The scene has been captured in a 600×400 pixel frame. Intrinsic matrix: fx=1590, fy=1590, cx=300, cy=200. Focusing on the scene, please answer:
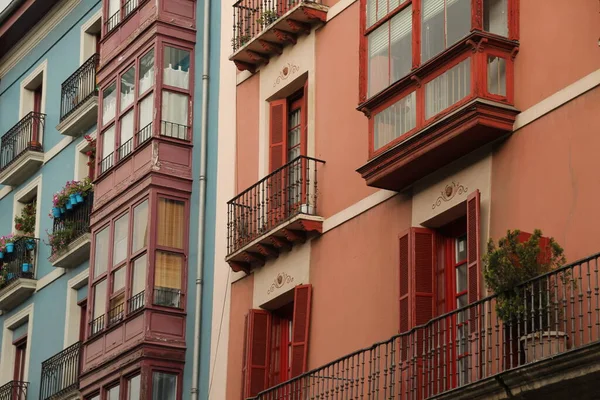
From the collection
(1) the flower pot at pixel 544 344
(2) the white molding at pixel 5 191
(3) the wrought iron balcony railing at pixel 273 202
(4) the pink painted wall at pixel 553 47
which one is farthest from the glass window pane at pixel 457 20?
(2) the white molding at pixel 5 191

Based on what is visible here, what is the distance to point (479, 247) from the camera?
20.2 metres

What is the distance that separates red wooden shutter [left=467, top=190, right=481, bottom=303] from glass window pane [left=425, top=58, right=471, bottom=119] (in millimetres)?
1246

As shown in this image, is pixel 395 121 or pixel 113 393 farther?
pixel 113 393

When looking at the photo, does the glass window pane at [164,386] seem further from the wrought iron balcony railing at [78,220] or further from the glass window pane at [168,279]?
the wrought iron balcony railing at [78,220]

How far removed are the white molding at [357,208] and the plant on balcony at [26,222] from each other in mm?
12092

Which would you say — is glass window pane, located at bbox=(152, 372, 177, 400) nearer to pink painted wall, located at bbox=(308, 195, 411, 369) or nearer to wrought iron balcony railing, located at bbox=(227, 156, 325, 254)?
wrought iron balcony railing, located at bbox=(227, 156, 325, 254)

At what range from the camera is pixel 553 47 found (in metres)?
19.9

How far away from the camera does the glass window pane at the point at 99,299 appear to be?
2883cm

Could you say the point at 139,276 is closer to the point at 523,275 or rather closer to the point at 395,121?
the point at 395,121

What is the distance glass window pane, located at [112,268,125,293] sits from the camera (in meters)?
28.2

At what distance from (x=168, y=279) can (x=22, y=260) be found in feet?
23.6

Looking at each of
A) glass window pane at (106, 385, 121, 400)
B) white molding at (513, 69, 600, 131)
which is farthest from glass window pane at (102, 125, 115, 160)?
white molding at (513, 69, 600, 131)

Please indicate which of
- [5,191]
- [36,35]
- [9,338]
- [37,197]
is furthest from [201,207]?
[36,35]

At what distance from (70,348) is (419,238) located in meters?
10.9
